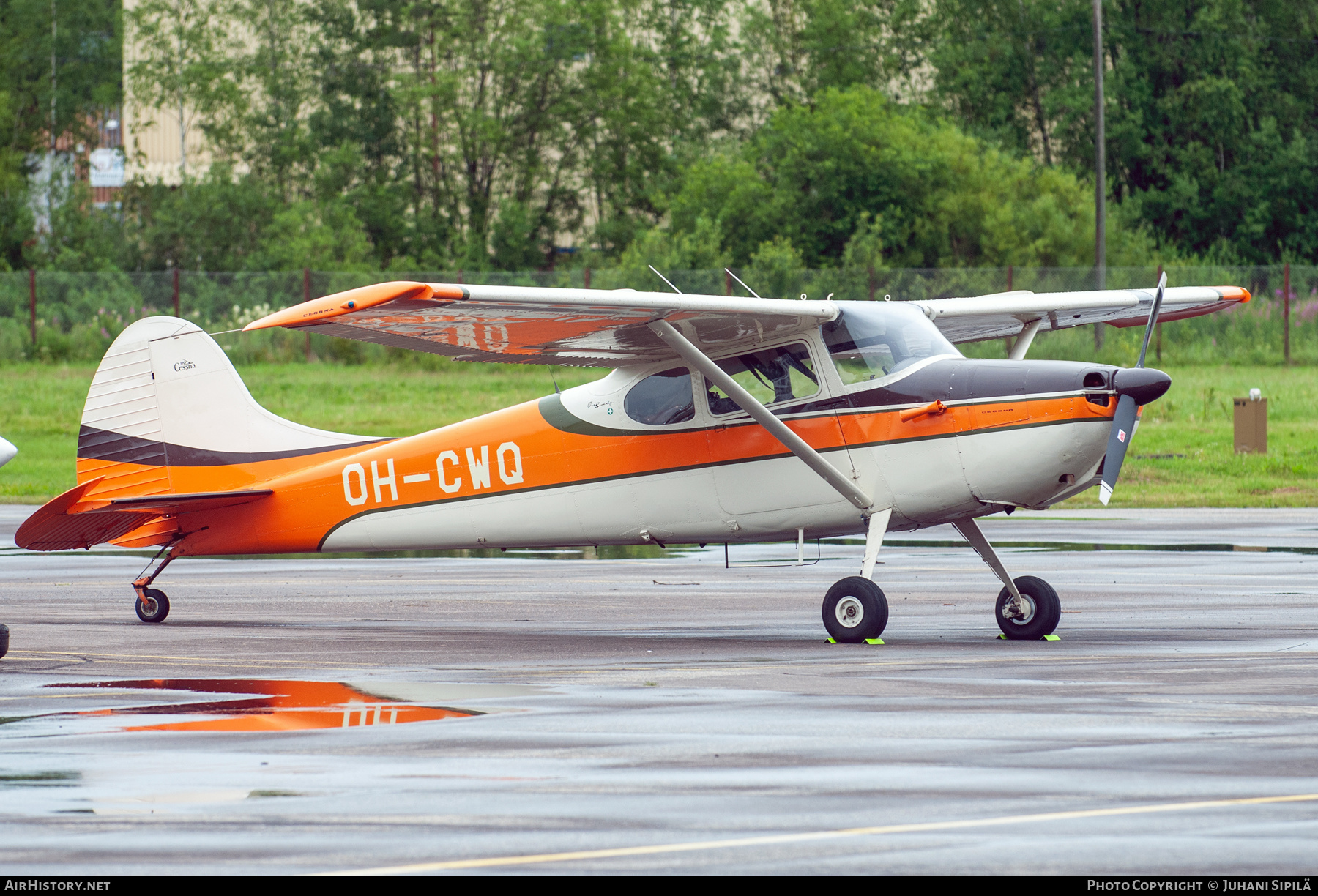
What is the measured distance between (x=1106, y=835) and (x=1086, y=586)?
8938 mm

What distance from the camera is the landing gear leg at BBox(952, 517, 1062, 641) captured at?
1176cm

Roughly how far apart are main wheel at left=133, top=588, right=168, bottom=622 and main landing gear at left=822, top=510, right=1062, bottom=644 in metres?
5.01

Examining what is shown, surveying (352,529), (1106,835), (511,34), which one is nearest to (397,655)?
(352,529)

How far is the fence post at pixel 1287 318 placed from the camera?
125 ft

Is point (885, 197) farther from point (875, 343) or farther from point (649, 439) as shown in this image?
point (875, 343)

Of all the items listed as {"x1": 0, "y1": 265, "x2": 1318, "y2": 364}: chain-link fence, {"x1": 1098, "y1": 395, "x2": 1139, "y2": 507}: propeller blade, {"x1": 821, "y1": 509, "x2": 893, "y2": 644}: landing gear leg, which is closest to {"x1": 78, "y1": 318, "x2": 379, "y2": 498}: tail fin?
{"x1": 821, "y1": 509, "x2": 893, "y2": 644}: landing gear leg

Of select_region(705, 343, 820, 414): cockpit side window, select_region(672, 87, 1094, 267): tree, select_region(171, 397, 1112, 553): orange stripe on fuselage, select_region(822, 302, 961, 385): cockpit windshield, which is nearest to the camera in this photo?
select_region(171, 397, 1112, 553): orange stripe on fuselage

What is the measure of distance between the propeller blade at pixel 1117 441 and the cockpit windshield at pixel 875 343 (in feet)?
4.39

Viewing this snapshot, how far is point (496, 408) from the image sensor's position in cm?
3341

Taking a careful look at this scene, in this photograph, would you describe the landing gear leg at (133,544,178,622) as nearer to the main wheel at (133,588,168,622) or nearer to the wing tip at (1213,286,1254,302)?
the main wheel at (133,588,168,622)

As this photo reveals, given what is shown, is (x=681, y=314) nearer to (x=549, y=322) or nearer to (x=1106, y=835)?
(x=549, y=322)

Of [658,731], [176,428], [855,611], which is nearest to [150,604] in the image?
[176,428]

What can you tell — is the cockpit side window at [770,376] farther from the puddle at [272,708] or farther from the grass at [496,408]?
the grass at [496,408]

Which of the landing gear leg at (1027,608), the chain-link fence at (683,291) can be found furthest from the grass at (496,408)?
the landing gear leg at (1027,608)
